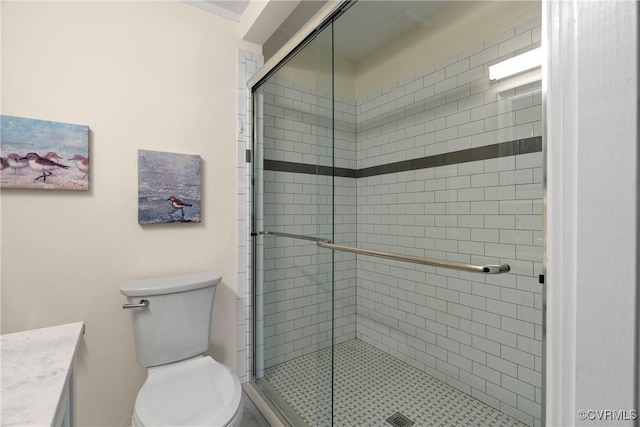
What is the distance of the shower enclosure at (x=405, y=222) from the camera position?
157 centimetres

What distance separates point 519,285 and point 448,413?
803 millimetres

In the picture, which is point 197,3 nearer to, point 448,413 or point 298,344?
point 298,344

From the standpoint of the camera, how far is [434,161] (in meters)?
2.01

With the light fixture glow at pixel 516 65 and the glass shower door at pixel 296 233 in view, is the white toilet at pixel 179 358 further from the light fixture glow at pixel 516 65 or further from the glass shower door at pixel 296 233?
the light fixture glow at pixel 516 65

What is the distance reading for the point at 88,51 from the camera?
1.46 meters

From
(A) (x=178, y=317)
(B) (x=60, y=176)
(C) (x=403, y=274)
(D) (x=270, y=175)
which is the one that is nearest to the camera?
(B) (x=60, y=176)

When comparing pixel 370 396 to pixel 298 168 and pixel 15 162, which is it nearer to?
pixel 298 168

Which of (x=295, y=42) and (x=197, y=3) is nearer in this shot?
(x=295, y=42)

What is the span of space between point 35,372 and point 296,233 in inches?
49.7

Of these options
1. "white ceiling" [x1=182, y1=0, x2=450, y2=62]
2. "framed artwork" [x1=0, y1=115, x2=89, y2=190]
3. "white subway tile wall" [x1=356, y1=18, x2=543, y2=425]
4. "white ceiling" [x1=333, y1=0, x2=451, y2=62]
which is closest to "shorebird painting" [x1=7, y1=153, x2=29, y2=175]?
"framed artwork" [x1=0, y1=115, x2=89, y2=190]

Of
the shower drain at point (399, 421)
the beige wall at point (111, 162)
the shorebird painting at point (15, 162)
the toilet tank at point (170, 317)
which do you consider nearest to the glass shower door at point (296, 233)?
the beige wall at point (111, 162)

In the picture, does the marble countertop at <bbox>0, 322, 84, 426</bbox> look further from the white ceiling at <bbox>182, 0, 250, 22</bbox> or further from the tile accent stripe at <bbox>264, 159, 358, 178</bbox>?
the white ceiling at <bbox>182, 0, 250, 22</bbox>

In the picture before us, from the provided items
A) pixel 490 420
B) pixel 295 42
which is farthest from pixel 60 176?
pixel 490 420

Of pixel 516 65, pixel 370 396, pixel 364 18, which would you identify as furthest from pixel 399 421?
pixel 364 18
